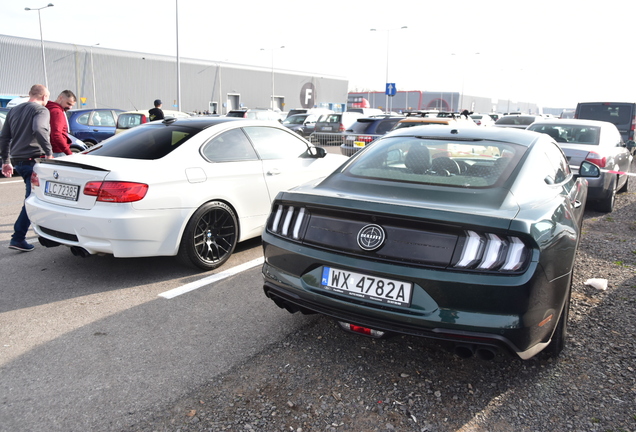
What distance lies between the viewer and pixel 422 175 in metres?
3.20

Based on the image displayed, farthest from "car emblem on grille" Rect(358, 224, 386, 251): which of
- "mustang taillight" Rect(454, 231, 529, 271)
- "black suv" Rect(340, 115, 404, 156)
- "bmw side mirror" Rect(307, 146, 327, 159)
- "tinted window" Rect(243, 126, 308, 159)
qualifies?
"black suv" Rect(340, 115, 404, 156)

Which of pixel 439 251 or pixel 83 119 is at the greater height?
pixel 83 119

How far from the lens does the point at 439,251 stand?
249 centimetres

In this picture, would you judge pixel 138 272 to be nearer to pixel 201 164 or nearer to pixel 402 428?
pixel 201 164

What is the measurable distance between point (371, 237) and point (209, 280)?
236 cm

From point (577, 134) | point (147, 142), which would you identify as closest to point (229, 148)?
point (147, 142)

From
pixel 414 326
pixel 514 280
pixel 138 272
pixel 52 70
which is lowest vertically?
pixel 138 272

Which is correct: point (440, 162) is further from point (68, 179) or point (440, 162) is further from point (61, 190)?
point (61, 190)

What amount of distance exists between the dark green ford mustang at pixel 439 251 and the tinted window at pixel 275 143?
2322 millimetres

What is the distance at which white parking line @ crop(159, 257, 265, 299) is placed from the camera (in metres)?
4.23

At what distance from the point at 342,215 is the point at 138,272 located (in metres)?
2.85

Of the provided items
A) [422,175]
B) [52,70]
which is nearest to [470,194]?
[422,175]

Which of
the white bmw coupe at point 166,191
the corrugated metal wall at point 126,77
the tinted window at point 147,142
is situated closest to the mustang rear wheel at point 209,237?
the white bmw coupe at point 166,191

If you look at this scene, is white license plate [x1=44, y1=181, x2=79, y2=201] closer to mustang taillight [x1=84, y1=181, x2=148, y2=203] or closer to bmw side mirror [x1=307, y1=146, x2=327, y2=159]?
mustang taillight [x1=84, y1=181, x2=148, y2=203]
